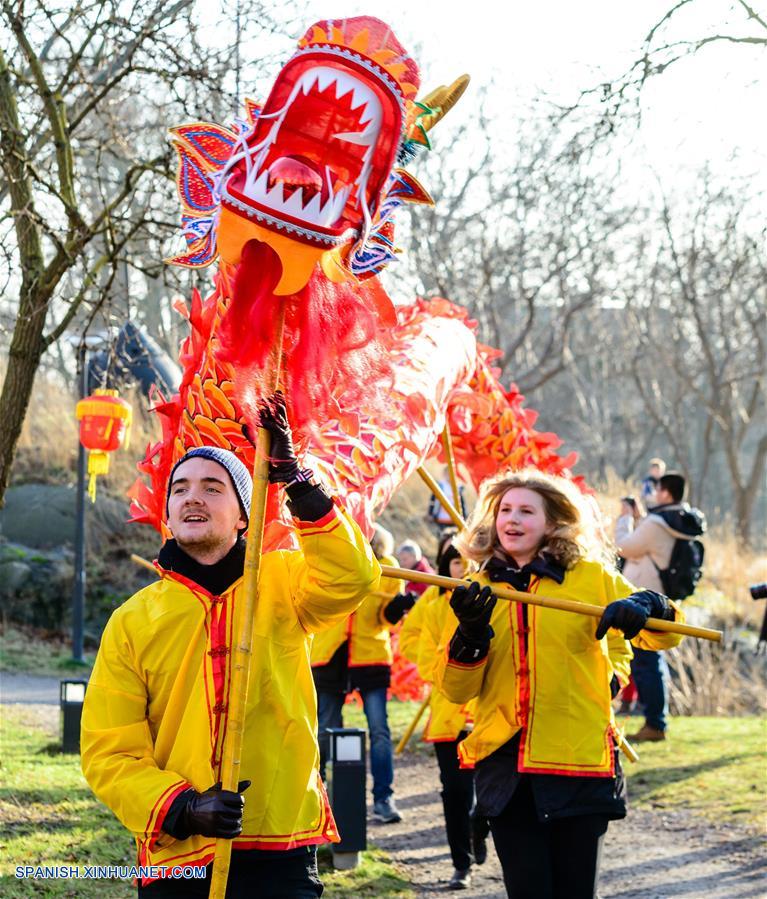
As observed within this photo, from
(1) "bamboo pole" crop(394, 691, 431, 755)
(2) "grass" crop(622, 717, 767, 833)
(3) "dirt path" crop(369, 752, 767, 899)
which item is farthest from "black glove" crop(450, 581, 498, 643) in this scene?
(2) "grass" crop(622, 717, 767, 833)

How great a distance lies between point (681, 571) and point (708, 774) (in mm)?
1649

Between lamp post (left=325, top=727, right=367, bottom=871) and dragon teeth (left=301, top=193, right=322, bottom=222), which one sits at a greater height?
dragon teeth (left=301, top=193, right=322, bottom=222)

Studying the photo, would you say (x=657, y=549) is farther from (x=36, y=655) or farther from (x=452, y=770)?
(x=36, y=655)

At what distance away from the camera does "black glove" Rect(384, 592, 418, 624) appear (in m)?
7.29

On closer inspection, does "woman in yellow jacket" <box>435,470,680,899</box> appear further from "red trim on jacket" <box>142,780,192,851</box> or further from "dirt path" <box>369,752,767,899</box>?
"dirt path" <box>369,752,767,899</box>

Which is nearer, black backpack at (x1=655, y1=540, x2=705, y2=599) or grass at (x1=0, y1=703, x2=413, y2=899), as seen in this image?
grass at (x1=0, y1=703, x2=413, y2=899)

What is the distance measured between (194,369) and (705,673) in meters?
8.32

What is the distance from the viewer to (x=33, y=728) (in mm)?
9352

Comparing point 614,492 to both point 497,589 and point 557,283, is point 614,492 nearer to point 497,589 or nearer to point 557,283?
point 557,283

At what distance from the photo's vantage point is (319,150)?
3.28m

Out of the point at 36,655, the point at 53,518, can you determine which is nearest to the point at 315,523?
the point at 36,655

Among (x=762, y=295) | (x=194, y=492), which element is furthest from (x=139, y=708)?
(x=762, y=295)

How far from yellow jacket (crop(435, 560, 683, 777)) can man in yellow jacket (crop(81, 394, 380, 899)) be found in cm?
82

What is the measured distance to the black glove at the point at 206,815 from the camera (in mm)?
2641
